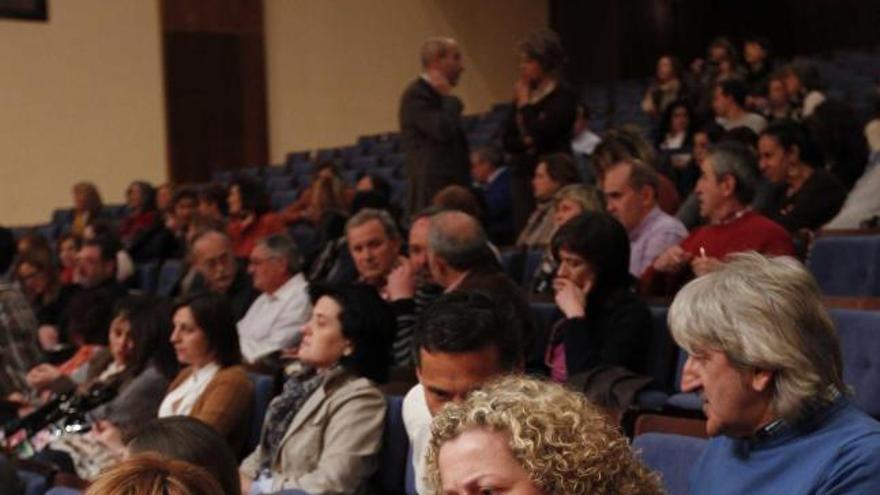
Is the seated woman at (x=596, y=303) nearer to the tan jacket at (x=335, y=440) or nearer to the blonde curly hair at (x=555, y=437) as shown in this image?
the tan jacket at (x=335, y=440)

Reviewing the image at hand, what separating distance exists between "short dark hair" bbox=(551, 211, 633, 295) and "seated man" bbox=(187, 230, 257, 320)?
2.16 m

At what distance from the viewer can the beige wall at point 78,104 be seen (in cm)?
1180

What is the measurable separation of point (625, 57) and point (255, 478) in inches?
523

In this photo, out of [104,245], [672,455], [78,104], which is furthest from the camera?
[78,104]

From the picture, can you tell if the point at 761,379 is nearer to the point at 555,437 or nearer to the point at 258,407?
the point at 555,437

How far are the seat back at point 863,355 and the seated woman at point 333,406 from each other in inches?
41.4

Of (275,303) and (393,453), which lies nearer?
(393,453)

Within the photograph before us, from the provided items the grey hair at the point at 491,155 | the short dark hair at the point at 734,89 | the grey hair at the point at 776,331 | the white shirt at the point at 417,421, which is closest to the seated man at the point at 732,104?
the short dark hair at the point at 734,89

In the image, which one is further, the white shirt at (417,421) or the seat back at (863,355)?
the seat back at (863,355)

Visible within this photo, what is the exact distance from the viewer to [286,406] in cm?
338

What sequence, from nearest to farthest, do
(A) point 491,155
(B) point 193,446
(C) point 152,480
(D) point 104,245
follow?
(C) point 152,480 → (B) point 193,446 → (D) point 104,245 → (A) point 491,155

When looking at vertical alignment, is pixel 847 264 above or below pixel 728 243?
below

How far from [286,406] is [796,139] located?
2214 millimetres

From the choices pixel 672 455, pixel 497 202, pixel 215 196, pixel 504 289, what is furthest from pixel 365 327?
pixel 215 196
